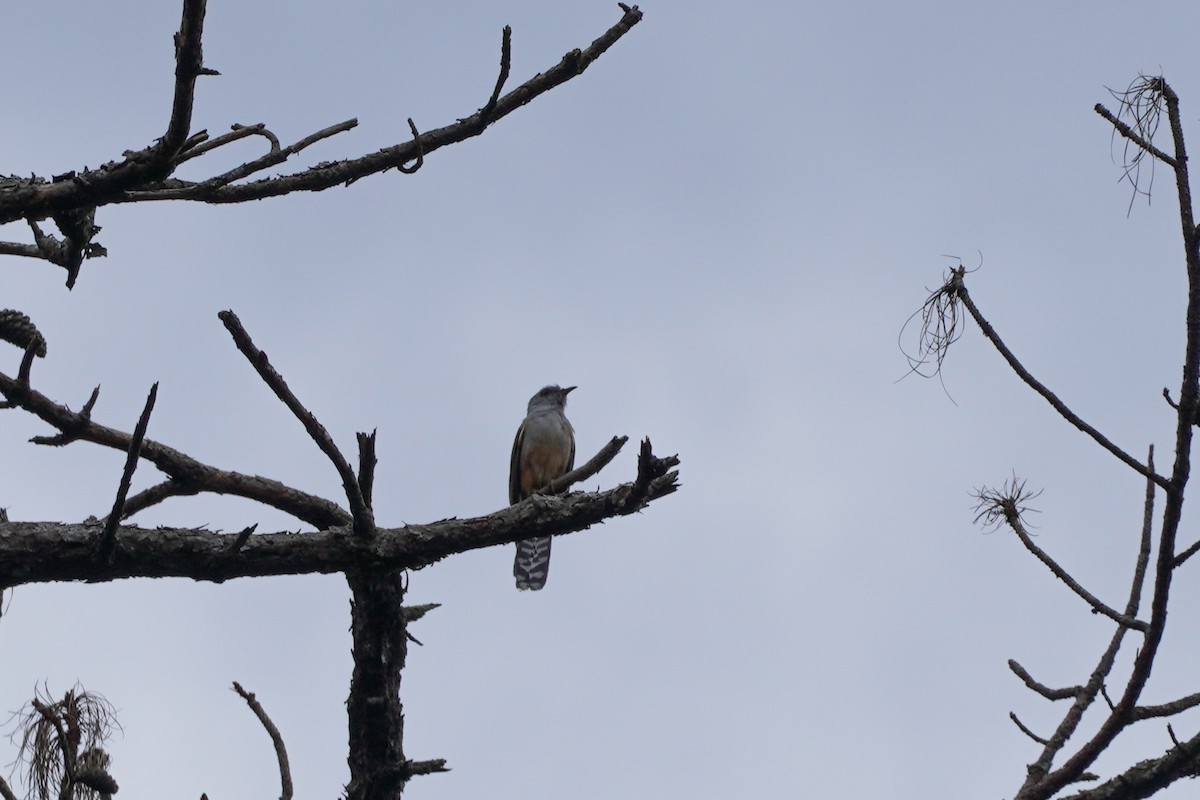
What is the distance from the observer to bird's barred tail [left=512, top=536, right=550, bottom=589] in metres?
11.0

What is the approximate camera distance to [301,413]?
371 cm

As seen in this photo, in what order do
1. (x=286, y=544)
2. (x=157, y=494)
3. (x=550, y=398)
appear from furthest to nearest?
1. (x=550, y=398)
2. (x=157, y=494)
3. (x=286, y=544)

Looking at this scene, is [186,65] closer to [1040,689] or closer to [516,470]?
[1040,689]

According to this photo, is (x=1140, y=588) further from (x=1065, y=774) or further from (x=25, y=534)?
(x=25, y=534)

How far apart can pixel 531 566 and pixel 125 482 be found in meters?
7.81

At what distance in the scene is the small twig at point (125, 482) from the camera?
3191 mm

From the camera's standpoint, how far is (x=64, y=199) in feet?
11.1

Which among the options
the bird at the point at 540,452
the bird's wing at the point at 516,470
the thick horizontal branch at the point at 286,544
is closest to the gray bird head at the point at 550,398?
the bird at the point at 540,452

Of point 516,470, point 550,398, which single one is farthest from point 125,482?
point 550,398

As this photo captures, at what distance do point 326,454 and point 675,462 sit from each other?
1205mm

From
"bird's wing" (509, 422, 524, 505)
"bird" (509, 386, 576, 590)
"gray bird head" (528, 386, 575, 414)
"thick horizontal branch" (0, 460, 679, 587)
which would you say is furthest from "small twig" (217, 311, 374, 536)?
"gray bird head" (528, 386, 575, 414)

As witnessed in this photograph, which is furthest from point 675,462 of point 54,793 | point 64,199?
point 54,793

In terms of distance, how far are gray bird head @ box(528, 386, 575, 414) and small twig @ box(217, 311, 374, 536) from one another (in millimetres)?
8847

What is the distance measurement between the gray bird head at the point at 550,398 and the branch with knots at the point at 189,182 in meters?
8.69
